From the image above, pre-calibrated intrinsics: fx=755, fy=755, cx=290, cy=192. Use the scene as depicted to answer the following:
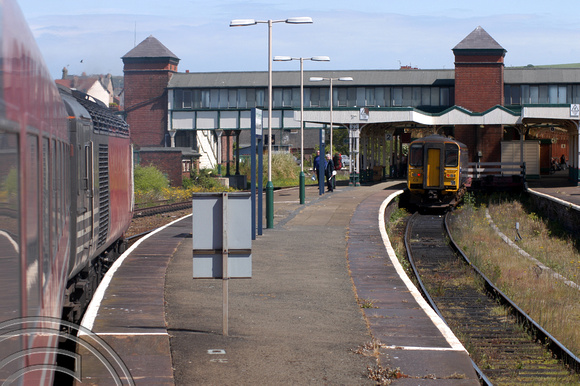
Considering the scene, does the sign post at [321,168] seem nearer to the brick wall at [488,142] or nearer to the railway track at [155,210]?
the railway track at [155,210]

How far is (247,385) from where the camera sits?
599 cm

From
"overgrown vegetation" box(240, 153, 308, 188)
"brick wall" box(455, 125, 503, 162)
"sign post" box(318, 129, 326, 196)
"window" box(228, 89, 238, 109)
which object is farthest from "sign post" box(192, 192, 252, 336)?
"window" box(228, 89, 238, 109)

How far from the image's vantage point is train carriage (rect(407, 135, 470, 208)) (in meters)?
29.3

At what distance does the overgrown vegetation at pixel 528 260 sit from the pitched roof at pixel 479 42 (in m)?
26.4

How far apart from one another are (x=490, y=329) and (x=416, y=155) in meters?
19.8

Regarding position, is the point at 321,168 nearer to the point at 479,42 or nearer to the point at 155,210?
the point at 155,210

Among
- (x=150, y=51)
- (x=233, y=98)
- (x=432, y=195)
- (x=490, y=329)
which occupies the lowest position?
(x=490, y=329)

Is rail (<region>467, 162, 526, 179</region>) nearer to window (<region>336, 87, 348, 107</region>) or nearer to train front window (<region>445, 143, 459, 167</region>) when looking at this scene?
train front window (<region>445, 143, 459, 167</region>)

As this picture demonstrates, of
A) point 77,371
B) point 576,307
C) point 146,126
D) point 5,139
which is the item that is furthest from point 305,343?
point 146,126

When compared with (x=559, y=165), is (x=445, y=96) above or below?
above

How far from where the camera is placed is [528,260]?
57.9 ft

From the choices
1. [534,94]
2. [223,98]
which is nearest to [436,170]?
[534,94]

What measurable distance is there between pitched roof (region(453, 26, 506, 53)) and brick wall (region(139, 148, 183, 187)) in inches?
925

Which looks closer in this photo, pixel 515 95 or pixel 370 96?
pixel 515 95
